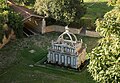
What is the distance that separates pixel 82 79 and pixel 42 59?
646cm

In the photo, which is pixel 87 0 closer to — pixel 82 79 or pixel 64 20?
pixel 64 20

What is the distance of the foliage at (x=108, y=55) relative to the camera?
18.6 metres

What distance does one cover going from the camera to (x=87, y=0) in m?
59.6

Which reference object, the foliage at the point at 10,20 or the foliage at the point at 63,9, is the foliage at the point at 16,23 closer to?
the foliage at the point at 10,20

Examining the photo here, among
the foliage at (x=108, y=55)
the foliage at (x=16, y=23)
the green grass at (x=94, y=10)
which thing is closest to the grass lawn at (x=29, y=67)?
the foliage at (x=16, y=23)

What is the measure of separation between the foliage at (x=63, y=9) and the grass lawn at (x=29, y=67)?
11.7ft

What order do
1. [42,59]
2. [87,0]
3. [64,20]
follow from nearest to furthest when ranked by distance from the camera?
[42,59]
[64,20]
[87,0]

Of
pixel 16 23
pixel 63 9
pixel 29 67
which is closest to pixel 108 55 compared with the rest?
pixel 29 67

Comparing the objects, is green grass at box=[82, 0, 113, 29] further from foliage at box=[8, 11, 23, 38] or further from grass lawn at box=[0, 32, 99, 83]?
foliage at box=[8, 11, 23, 38]

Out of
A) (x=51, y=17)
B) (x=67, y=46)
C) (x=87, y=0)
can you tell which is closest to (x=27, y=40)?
(x=51, y=17)

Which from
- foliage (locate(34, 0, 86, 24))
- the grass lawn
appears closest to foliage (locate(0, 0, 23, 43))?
the grass lawn

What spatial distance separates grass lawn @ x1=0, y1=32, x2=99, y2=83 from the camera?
32938 millimetres

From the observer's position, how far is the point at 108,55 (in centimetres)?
1908

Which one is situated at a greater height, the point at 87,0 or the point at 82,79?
the point at 87,0
